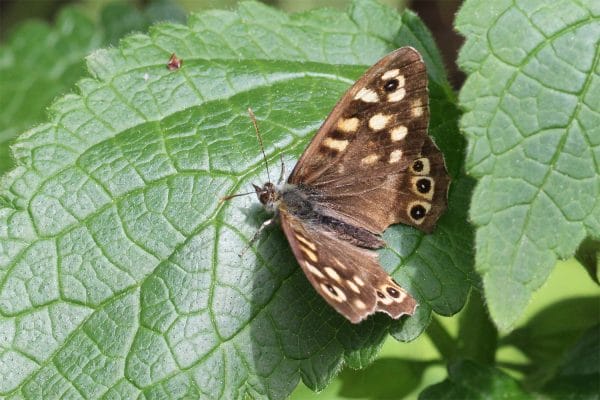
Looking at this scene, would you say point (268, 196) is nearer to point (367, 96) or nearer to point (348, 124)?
point (348, 124)

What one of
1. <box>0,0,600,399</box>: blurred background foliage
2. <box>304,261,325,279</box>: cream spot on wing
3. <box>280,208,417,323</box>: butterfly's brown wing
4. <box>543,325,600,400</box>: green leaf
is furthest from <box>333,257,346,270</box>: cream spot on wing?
<box>543,325,600,400</box>: green leaf

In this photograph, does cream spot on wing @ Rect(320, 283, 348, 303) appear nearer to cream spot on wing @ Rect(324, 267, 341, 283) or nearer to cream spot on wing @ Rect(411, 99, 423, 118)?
cream spot on wing @ Rect(324, 267, 341, 283)

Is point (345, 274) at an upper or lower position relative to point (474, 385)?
upper

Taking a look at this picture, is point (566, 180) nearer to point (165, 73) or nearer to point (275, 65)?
point (275, 65)

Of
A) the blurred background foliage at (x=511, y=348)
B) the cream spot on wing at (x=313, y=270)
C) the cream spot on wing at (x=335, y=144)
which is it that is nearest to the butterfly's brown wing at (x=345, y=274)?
the cream spot on wing at (x=313, y=270)

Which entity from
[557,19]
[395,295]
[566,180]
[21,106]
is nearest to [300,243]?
[395,295]

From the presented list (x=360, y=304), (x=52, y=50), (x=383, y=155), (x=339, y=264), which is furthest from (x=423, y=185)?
(x=52, y=50)

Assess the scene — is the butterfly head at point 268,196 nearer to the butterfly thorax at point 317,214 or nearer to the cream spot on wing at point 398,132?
the butterfly thorax at point 317,214
